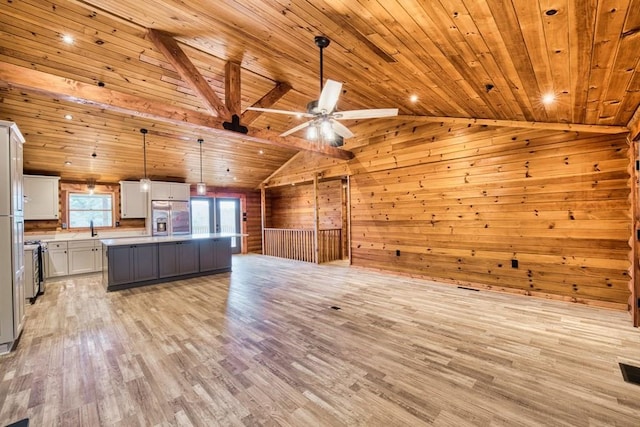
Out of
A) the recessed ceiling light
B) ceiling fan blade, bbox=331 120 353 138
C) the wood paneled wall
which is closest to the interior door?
the wood paneled wall

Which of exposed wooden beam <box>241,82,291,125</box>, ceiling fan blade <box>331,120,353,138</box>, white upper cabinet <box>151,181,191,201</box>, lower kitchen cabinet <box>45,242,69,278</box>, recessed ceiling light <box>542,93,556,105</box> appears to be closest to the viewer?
recessed ceiling light <box>542,93,556,105</box>

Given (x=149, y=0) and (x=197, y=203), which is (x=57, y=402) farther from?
(x=197, y=203)

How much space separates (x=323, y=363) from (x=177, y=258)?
4.62 meters

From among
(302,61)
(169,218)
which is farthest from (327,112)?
(169,218)

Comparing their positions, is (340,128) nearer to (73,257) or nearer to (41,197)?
(73,257)

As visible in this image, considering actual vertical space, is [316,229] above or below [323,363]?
above

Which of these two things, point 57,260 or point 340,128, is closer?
point 340,128

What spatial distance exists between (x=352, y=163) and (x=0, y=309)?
6110 millimetres

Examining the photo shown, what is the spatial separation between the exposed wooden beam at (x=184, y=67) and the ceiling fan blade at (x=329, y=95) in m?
1.82

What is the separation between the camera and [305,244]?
26.8 ft

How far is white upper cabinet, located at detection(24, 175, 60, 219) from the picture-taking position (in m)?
6.01

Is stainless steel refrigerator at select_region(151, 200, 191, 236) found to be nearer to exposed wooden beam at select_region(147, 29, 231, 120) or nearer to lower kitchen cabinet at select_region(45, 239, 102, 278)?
lower kitchen cabinet at select_region(45, 239, 102, 278)

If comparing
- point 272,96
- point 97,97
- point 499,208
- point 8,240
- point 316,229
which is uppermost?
point 272,96

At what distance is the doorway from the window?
2240 millimetres
